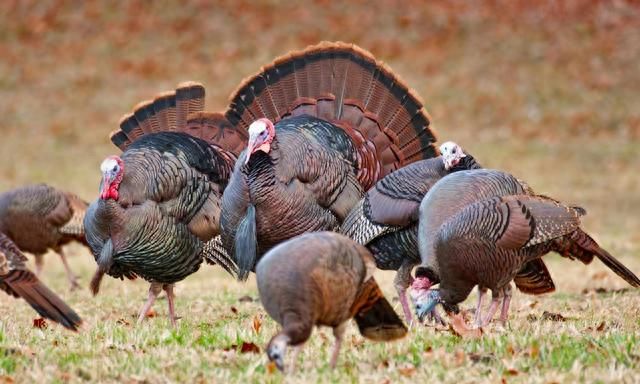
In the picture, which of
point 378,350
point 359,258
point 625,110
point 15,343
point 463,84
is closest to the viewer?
point 359,258

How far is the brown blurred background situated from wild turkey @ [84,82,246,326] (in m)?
11.8

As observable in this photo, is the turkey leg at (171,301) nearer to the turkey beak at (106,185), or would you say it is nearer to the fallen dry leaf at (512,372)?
the turkey beak at (106,185)

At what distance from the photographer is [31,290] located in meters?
5.54

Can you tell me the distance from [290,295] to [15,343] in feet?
5.65

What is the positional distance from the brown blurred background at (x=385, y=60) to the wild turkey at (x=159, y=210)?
11817 mm

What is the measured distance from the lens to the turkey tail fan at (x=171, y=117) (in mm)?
8406

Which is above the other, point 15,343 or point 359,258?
point 359,258

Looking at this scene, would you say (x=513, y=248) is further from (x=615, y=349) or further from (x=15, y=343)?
(x=15, y=343)

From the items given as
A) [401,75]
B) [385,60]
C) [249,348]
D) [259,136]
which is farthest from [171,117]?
[385,60]

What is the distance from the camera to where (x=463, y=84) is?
23219mm

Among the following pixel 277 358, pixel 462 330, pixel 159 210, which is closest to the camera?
pixel 277 358

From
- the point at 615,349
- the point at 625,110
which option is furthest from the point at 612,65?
the point at 615,349

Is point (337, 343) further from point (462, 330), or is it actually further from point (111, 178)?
point (111, 178)

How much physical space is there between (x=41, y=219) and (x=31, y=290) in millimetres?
Result: 5357
